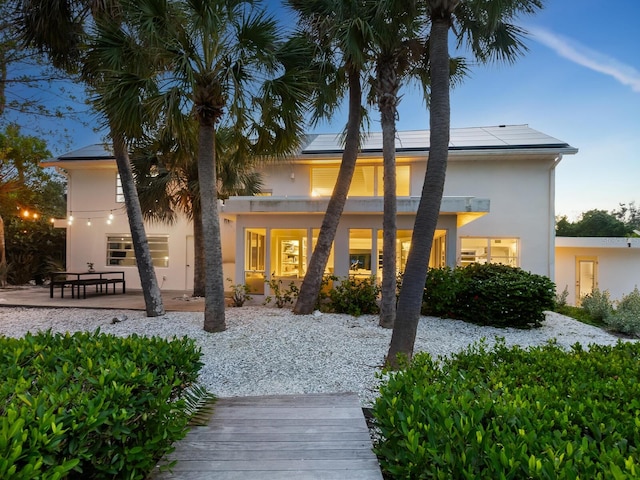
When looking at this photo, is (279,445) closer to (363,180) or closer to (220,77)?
(220,77)

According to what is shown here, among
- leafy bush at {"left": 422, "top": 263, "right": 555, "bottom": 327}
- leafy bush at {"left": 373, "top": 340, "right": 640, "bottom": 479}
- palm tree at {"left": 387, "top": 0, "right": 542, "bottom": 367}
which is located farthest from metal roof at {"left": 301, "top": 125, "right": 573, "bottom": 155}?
leafy bush at {"left": 373, "top": 340, "right": 640, "bottom": 479}

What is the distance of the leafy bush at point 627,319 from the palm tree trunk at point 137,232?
1191cm

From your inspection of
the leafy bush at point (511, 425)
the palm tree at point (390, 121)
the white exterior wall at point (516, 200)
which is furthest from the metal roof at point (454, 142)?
the leafy bush at point (511, 425)

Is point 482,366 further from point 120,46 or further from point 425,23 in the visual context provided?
point 120,46

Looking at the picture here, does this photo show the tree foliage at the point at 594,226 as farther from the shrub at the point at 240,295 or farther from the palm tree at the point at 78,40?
the palm tree at the point at 78,40

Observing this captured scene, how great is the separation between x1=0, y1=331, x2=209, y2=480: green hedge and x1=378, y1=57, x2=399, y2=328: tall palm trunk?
5.75 m

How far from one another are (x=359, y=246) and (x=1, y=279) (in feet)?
53.8

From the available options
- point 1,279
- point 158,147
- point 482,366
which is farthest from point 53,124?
point 482,366

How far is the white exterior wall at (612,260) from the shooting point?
46.7 feet

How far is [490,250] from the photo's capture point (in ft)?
44.4

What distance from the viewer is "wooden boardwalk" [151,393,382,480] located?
8.49ft

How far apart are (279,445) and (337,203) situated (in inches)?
269

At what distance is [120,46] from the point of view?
7141mm

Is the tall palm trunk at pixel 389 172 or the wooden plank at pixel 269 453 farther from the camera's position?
the tall palm trunk at pixel 389 172
